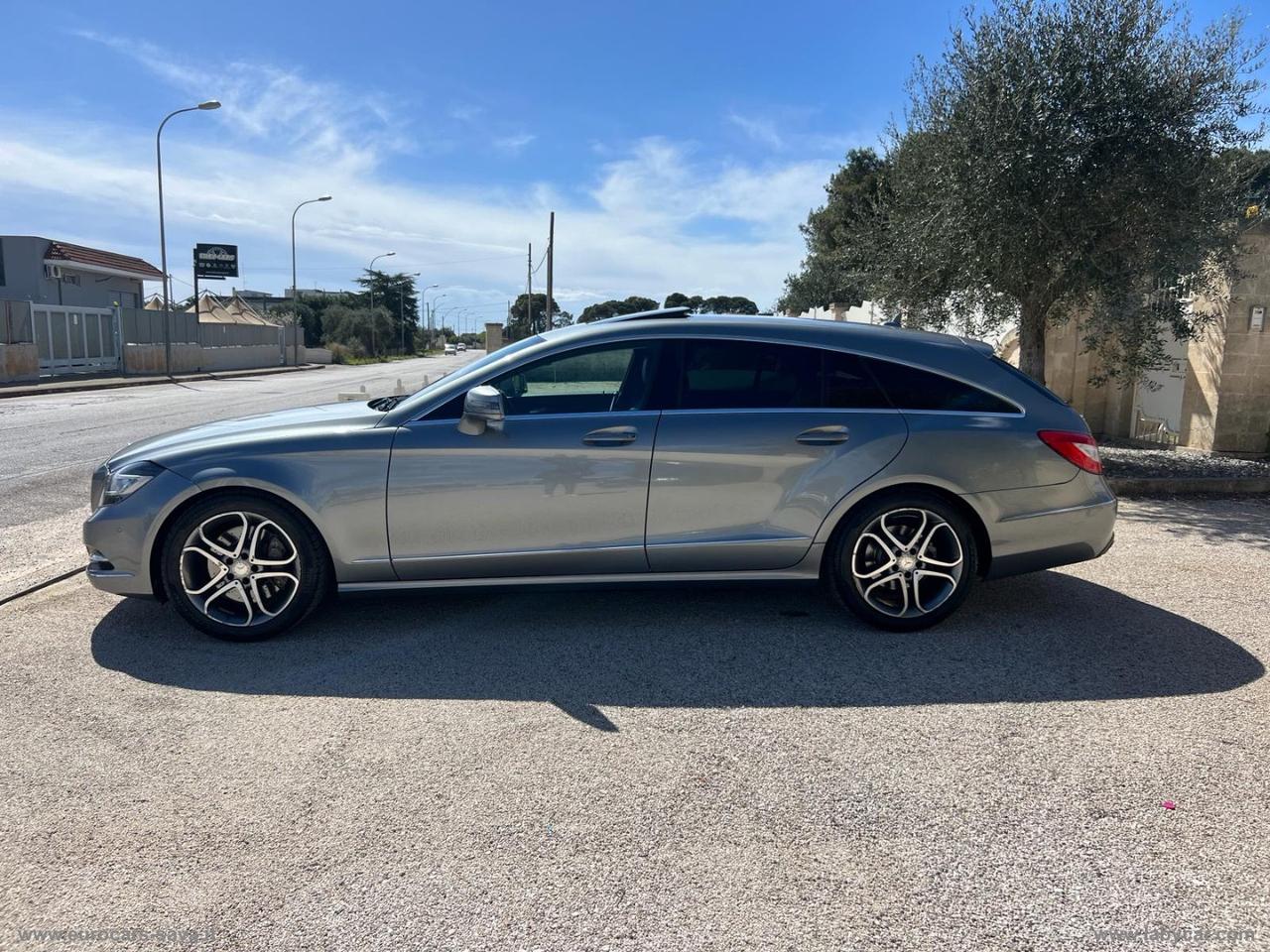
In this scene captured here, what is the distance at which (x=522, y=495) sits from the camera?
423cm

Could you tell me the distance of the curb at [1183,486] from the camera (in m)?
8.39

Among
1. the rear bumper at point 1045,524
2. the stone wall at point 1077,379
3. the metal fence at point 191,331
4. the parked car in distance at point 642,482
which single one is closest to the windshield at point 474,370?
the parked car in distance at point 642,482

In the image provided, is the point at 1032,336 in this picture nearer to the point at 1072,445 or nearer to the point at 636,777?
the point at 1072,445

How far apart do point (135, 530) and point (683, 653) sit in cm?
261

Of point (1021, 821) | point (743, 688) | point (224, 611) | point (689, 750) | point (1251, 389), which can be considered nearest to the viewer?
point (1021, 821)

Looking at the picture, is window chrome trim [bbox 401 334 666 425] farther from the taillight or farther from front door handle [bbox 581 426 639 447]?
the taillight

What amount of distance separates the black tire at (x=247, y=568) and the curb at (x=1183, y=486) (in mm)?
7242

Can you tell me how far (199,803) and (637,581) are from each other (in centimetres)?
214

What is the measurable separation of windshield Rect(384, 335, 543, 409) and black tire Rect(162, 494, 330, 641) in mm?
829

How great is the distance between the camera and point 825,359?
4520 millimetres

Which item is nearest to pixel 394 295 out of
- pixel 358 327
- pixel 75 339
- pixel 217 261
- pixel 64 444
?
pixel 358 327

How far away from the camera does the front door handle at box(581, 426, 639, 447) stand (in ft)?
14.0

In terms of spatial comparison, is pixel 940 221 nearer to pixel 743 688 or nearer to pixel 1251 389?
pixel 1251 389

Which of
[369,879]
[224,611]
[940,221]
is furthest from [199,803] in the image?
[940,221]
